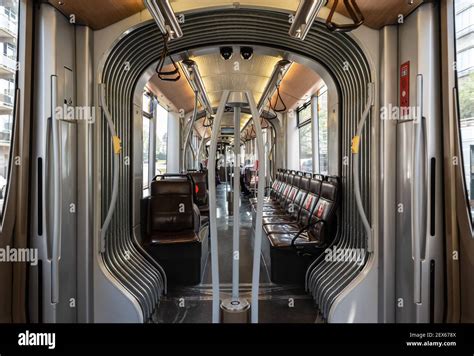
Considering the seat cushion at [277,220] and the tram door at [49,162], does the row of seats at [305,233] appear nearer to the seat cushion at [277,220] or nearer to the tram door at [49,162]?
the seat cushion at [277,220]

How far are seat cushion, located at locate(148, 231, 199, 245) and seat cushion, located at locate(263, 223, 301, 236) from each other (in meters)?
1.00

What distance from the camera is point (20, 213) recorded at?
7.25ft

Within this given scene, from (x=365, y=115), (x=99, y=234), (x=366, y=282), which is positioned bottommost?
(x=366, y=282)

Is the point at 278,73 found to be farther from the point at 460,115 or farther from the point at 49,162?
the point at 49,162

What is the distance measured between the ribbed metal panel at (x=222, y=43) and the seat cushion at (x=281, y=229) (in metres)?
0.92

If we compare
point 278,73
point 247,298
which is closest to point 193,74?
point 278,73

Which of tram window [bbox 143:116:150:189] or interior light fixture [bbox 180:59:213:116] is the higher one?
interior light fixture [bbox 180:59:213:116]

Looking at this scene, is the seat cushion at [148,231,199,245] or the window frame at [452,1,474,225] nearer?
the window frame at [452,1,474,225]

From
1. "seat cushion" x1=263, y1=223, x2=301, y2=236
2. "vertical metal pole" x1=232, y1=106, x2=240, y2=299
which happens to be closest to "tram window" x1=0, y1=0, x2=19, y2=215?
"vertical metal pole" x1=232, y1=106, x2=240, y2=299

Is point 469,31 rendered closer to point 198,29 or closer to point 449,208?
point 449,208

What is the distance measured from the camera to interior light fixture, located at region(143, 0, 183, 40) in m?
2.13

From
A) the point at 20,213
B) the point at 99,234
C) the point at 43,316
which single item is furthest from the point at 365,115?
the point at 43,316

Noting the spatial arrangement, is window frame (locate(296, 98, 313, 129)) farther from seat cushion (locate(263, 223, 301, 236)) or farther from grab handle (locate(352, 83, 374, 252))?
grab handle (locate(352, 83, 374, 252))

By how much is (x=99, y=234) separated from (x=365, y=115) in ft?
7.63
